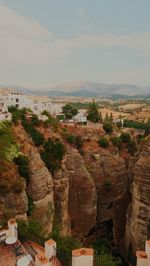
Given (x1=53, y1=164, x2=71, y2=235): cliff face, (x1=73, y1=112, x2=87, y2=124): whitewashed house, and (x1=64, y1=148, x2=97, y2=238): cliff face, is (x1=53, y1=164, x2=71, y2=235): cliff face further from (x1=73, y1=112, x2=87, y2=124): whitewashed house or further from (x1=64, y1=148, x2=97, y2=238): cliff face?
(x1=73, y1=112, x2=87, y2=124): whitewashed house

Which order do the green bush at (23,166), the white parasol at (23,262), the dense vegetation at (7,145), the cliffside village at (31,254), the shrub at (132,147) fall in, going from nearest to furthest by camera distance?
the cliffside village at (31,254) < the white parasol at (23,262) < the dense vegetation at (7,145) < the green bush at (23,166) < the shrub at (132,147)

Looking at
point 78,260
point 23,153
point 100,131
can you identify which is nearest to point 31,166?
point 23,153

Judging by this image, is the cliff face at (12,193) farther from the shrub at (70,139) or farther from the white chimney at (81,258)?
the shrub at (70,139)

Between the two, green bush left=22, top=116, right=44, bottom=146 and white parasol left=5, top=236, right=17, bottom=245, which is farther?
green bush left=22, top=116, right=44, bottom=146

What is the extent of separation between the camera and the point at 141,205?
3694 cm

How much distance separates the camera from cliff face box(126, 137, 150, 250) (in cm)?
3604

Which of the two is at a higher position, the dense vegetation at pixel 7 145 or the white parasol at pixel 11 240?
the dense vegetation at pixel 7 145

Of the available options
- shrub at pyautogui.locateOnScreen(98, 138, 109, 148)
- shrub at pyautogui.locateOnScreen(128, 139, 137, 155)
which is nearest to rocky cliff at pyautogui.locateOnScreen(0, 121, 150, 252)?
shrub at pyautogui.locateOnScreen(98, 138, 109, 148)

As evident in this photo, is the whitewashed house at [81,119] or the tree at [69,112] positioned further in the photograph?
the tree at [69,112]

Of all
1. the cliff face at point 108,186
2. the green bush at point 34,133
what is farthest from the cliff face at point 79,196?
the green bush at point 34,133

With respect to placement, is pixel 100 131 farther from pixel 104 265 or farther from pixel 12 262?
pixel 12 262

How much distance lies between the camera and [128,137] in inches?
2159

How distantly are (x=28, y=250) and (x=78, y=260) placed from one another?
6.74 metres

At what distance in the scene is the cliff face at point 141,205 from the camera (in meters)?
36.0
